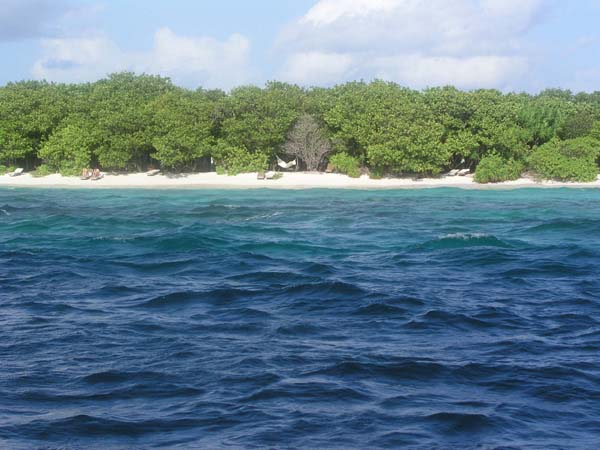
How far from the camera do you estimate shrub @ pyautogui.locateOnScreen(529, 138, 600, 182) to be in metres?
43.3

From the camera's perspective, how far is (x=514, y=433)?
793 centimetres

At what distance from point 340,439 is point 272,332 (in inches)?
161

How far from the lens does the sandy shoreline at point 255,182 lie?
140ft

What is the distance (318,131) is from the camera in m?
45.6

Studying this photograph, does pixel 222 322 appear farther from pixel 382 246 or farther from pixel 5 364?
pixel 382 246

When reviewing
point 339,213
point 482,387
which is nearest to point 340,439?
point 482,387

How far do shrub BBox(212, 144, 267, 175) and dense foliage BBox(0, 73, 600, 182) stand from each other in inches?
2.5

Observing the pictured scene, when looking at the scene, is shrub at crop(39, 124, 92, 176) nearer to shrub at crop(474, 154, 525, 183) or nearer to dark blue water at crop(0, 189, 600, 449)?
shrub at crop(474, 154, 525, 183)

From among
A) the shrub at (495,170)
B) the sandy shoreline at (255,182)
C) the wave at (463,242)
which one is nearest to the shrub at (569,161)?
the sandy shoreline at (255,182)

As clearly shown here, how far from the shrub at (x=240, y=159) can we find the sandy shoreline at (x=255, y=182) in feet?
1.55

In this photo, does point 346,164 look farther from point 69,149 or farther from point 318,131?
point 69,149

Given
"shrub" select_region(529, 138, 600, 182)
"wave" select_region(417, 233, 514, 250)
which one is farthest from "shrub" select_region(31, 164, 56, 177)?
"wave" select_region(417, 233, 514, 250)

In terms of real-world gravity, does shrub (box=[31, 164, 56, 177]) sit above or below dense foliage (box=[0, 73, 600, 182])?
below

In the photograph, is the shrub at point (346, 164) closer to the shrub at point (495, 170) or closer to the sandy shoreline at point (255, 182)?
the sandy shoreline at point (255, 182)
